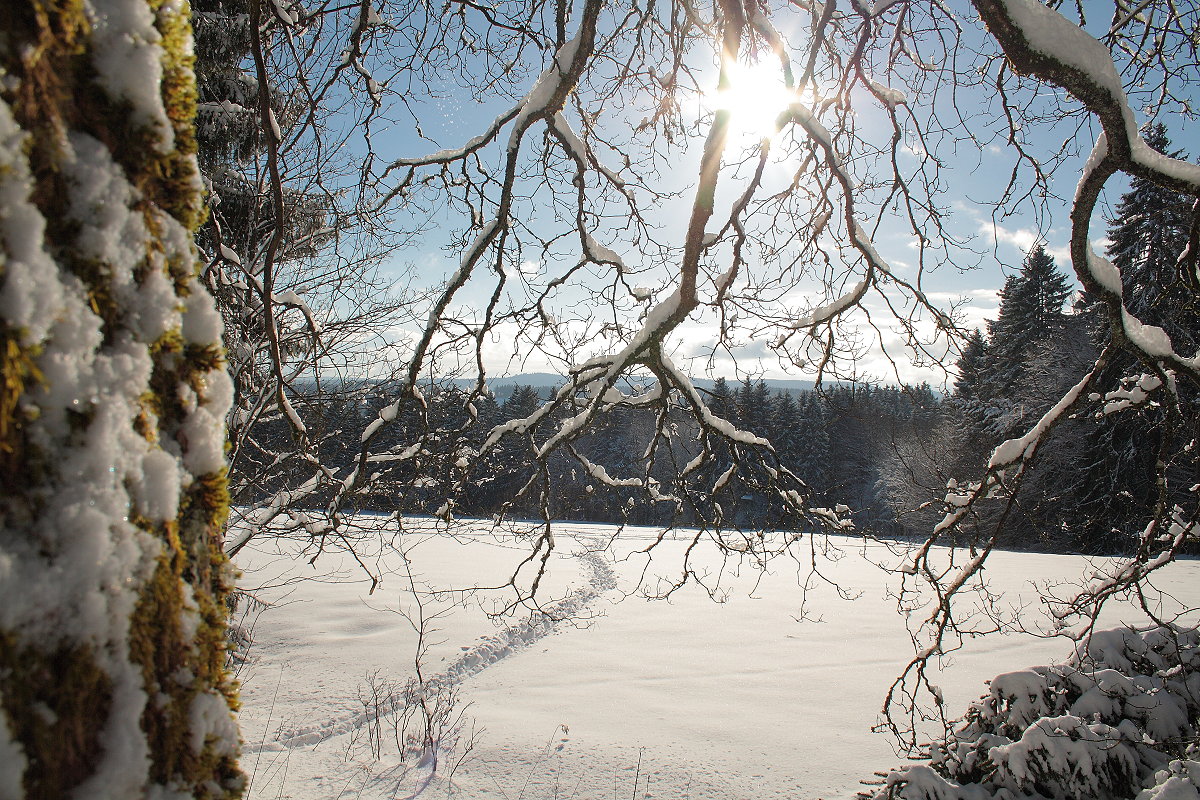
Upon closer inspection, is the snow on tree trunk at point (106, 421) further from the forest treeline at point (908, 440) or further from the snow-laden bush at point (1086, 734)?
the snow-laden bush at point (1086, 734)

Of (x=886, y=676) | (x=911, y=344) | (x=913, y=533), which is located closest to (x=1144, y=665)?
(x=911, y=344)

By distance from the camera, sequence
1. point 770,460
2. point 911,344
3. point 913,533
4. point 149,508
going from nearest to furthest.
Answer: point 149,508 < point 911,344 < point 770,460 < point 913,533

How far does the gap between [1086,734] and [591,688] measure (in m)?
5.05

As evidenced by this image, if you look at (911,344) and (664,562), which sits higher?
(911,344)

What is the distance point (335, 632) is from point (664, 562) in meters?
9.33

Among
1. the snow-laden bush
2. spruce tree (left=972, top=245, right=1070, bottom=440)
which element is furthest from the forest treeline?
the snow-laden bush

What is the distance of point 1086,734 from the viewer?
3176mm

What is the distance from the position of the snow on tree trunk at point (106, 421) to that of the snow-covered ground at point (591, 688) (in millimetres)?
2303

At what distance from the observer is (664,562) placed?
15.7 meters

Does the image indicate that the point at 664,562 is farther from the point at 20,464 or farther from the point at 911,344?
the point at 20,464

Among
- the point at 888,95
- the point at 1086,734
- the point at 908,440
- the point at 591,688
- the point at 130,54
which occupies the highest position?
the point at 888,95

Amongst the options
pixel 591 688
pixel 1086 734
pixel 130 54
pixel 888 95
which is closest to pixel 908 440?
pixel 591 688

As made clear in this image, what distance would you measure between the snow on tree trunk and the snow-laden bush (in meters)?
4.14

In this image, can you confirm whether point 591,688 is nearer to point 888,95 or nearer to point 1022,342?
point 888,95
